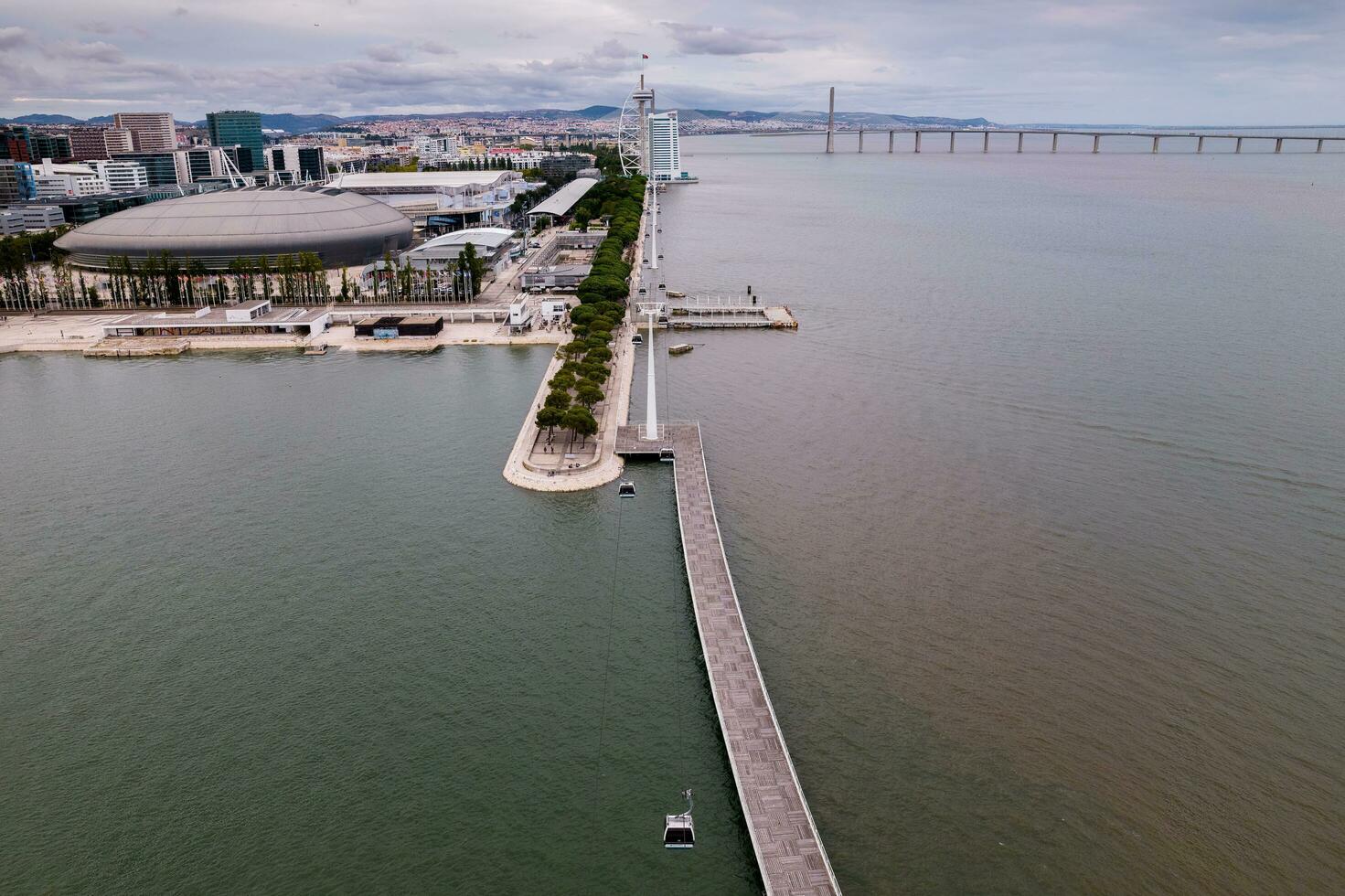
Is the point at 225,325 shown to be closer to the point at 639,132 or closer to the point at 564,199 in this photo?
the point at 564,199

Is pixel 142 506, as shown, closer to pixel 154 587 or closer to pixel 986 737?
pixel 154 587

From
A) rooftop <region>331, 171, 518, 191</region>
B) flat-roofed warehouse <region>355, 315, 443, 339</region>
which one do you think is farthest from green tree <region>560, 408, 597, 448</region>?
rooftop <region>331, 171, 518, 191</region>

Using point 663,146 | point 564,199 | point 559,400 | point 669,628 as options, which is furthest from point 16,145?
point 669,628

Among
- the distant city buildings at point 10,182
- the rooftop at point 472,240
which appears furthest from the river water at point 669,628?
the distant city buildings at point 10,182

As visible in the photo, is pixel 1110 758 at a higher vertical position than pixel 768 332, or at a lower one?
lower

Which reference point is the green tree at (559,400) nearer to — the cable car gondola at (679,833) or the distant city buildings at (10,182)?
the cable car gondola at (679,833)

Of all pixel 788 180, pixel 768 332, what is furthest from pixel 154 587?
pixel 788 180
